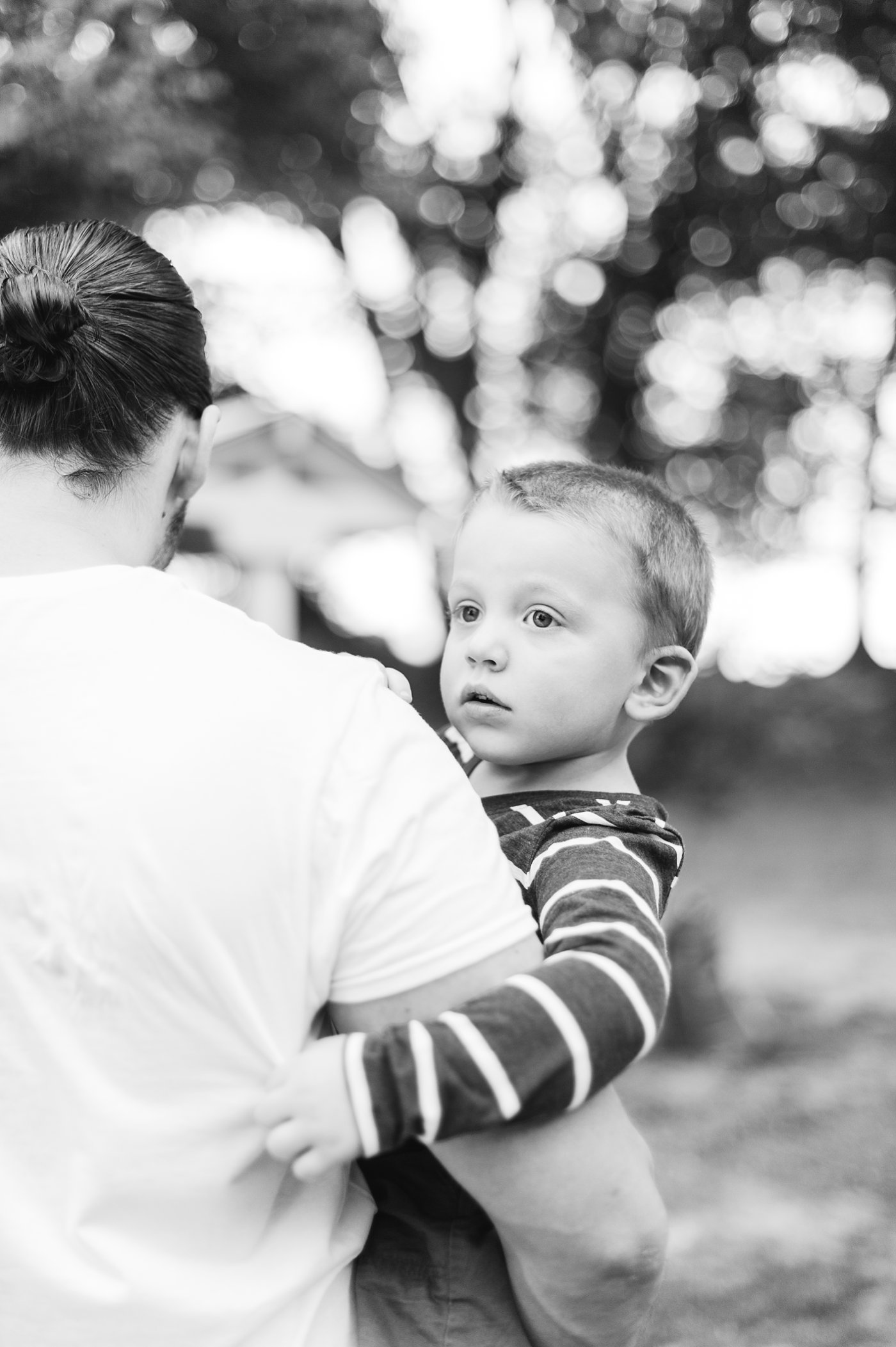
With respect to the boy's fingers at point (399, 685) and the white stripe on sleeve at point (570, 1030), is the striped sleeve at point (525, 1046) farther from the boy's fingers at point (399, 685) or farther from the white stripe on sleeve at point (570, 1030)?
the boy's fingers at point (399, 685)

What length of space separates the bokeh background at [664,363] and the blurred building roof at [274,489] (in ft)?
0.08

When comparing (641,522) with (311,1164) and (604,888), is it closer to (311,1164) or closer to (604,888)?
(604,888)

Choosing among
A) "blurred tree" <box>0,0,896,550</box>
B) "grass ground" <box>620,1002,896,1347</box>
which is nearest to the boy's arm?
"grass ground" <box>620,1002,896,1347</box>

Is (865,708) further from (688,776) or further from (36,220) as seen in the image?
(36,220)

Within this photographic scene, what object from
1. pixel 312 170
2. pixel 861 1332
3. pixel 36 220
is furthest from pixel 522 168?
pixel 861 1332

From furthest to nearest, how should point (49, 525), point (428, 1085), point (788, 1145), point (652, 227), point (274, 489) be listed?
point (652, 227)
point (274, 489)
point (788, 1145)
point (49, 525)
point (428, 1085)

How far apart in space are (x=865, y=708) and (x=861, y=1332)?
12887 mm

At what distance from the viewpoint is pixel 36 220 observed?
8.57 m

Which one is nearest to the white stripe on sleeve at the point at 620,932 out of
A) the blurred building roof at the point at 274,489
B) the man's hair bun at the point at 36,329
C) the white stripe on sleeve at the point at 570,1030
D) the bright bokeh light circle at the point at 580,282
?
the white stripe on sleeve at the point at 570,1030

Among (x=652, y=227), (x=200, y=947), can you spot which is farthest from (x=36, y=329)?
(x=652, y=227)

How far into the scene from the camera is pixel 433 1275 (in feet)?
4.96

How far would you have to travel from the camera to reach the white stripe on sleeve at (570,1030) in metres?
1.29

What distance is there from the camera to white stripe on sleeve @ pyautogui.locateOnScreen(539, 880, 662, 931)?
1.54 metres

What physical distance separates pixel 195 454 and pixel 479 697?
61 cm
